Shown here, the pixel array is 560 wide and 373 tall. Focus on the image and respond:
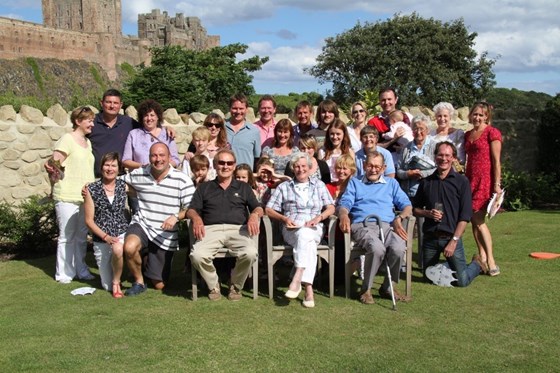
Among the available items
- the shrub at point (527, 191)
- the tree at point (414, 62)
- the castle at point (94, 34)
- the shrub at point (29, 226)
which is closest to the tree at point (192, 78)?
the tree at point (414, 62)

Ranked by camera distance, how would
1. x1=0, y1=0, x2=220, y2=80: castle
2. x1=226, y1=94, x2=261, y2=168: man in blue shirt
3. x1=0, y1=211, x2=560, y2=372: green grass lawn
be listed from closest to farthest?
x1=0, y1=211, x2=560, y2=372: green grass lawn, x1=226, y1=94, x2=261, y2=168: man in blue shirt, x1=0, y1=0, x2=220, y2=80: castle

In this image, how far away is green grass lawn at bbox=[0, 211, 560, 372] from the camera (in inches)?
154

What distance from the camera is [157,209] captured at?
5645 millimetres

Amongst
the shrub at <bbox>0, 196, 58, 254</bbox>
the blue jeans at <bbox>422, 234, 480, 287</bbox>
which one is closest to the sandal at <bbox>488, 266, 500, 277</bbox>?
the blue jeans at <bbox>422, 234, 480, 287</bbox>

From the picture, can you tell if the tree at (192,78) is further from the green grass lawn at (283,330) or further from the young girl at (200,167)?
the green grass lawn at (283,330)

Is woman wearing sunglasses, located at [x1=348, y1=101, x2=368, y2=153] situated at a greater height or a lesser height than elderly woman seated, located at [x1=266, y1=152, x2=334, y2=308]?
greater

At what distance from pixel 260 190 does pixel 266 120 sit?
3.45ft

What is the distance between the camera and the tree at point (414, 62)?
3462 cm

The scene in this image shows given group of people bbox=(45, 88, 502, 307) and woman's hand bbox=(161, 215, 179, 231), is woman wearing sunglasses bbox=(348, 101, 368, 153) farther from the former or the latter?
woman's hand bbox=(161, 215, 179, 231)

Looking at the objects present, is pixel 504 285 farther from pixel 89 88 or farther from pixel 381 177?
pixel 89 88

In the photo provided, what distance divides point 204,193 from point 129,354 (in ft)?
5.92

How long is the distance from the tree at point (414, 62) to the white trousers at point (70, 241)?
98.5ft

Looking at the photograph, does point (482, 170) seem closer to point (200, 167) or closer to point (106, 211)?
point (200, 167)

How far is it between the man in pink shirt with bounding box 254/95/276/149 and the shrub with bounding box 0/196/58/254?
2.89 m
